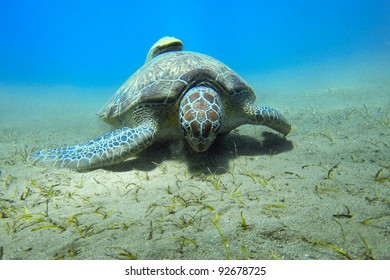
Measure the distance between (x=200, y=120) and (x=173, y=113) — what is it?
0.97 metres

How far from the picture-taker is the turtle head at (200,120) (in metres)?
3.13

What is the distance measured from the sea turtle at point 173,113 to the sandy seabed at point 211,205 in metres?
0.28

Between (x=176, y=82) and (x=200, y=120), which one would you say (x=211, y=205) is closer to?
(x=200, y=120)

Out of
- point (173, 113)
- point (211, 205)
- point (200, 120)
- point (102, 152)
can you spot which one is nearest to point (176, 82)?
point (173, 113)

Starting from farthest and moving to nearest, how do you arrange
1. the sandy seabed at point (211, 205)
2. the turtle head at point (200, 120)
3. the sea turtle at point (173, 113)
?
the sea turtle at point (173, 113) → the turtle head at point (200, 120) → the sandy seabed at point (211, 205)

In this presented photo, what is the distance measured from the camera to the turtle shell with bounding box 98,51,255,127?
3855 millimetres

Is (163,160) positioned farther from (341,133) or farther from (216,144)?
(341,133)

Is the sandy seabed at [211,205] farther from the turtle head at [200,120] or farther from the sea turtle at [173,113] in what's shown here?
the turtle head at [200,120]

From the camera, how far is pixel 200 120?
3145mm

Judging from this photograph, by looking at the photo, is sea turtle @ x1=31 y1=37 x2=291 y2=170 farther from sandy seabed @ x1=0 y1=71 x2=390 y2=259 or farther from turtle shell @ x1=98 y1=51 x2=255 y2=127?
sandy seabed @ x1=0 y1=71 x2=390 y2=259

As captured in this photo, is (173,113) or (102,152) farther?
(173,113)

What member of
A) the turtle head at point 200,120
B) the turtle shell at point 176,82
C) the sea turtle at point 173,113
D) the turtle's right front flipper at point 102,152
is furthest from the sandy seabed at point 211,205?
the turtle shell at point 176,82

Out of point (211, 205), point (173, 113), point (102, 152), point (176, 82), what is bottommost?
point (211, 205)
